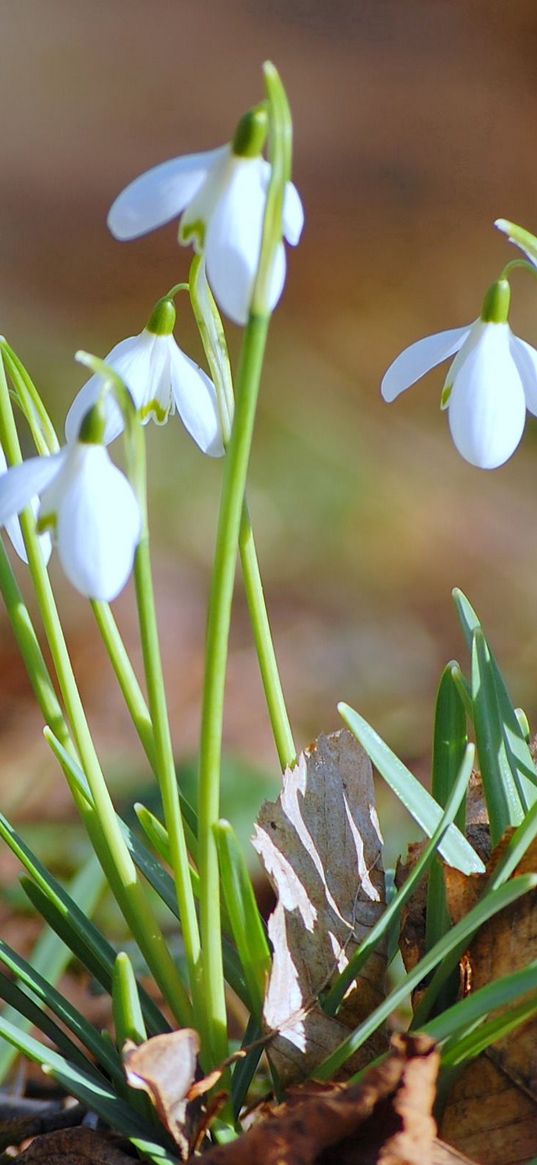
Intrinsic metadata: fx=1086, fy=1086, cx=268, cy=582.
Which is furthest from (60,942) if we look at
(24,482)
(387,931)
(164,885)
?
(24,482)

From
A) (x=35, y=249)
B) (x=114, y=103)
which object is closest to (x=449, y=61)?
(x=114, y=103)

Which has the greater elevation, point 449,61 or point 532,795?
point 449,61

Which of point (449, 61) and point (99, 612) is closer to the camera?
point (99, 612)

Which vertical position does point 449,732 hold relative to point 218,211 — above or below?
below

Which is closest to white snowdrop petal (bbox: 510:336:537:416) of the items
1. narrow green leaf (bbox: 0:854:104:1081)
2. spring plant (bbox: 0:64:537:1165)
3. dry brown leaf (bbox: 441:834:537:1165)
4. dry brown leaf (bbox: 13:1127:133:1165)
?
spring plant (bbox: 0:64:537:1165)

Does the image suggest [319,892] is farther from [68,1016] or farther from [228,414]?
[228,414]

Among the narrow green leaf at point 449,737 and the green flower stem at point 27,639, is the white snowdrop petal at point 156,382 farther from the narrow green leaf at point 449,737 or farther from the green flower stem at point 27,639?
the narrow green leaf at point 449,737

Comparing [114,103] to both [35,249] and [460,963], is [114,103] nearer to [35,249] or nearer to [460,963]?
[35,249]
